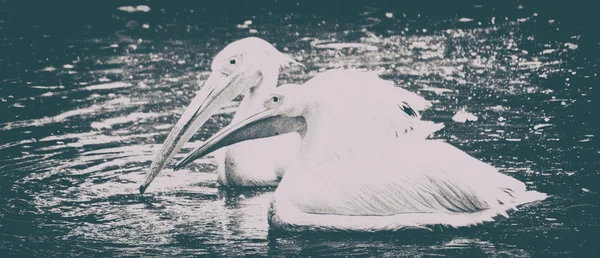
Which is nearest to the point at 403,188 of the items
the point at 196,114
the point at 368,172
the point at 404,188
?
the point at 404,188

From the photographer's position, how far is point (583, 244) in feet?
18.0

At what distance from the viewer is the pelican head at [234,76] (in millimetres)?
6969

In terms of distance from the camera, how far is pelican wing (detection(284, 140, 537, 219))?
5.74 metres

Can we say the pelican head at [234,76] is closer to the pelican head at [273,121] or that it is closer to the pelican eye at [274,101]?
the pelican head at [273,121]

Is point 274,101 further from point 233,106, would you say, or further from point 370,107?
point 233,106

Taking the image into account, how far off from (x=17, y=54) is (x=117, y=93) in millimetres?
2340

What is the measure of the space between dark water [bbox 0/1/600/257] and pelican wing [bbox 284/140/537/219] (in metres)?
0.13

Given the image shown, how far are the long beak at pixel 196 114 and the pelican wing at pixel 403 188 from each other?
1106 millimetres

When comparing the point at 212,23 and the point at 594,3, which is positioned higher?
the point at 594,3

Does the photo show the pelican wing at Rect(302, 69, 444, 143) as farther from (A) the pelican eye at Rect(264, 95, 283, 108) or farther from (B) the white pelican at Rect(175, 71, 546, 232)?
(A) the pelican eye at Rect(264, 95, 283, 108)

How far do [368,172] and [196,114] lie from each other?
59.7 inches

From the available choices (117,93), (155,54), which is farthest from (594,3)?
(117,93)

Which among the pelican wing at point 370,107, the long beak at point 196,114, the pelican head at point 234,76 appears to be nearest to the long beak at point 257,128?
the pelican wing at point 370,107

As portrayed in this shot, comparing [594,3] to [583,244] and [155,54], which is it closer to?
[155,54]
